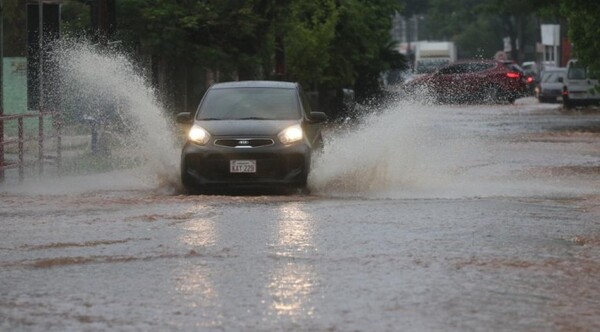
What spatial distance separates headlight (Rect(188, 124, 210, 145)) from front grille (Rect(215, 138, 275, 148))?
7.1 inches

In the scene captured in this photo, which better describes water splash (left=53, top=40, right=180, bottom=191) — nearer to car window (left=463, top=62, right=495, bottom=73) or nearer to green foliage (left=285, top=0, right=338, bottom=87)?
green foliage (left=285, top=0, right=338, bottom=87)

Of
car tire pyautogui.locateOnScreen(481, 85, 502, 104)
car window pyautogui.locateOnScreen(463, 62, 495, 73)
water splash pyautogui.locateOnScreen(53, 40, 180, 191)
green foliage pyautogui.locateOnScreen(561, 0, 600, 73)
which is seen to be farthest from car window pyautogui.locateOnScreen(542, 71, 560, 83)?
water splash pyautogui.locateOnScreen(53, 40, 180, 191)

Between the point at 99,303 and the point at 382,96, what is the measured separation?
4548 cm

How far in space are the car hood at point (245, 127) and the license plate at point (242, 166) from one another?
1.26 feet

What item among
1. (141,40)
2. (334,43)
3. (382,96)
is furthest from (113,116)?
(382,96)

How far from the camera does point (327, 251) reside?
1253cm

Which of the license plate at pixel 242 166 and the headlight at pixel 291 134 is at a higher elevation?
the headlight at pixel 291 134

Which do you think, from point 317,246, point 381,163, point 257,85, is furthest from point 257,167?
point 317,246

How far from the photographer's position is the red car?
63188 mm

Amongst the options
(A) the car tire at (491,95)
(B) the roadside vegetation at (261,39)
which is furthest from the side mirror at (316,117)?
(A) the car tire at (491,95)

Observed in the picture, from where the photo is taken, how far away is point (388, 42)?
55.4 m

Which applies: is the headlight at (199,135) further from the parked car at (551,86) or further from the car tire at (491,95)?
the parked car at (551,86)

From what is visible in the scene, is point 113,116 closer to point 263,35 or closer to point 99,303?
point 263,35

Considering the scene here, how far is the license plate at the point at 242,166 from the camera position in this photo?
1839 cm
